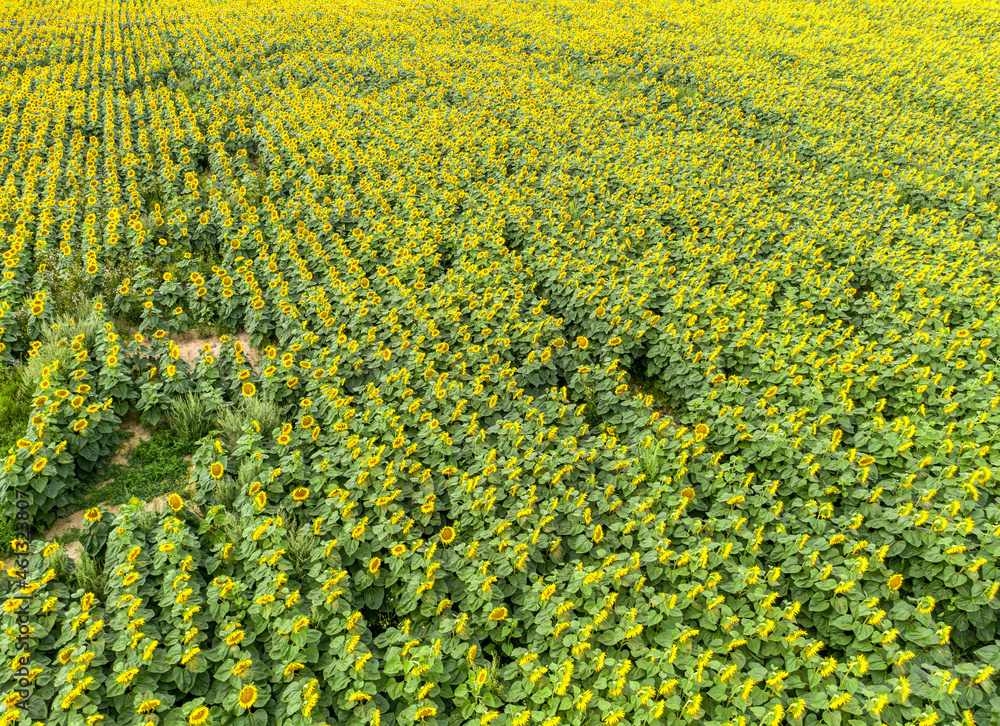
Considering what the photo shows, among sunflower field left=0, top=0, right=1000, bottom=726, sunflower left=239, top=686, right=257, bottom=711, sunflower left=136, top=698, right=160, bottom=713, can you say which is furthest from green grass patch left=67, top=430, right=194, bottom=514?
sunflower left=239, top=686, right=257, bottom=711

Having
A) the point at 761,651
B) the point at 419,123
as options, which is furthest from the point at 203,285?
the point at 761,651

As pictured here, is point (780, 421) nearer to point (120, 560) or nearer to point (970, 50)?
point (120, 560)

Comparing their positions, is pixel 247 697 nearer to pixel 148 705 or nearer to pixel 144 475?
pixel 148 705

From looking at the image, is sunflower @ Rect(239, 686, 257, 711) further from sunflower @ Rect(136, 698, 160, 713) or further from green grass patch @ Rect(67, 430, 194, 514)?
green grass patch @ Rect(67, 430, 194, 514)

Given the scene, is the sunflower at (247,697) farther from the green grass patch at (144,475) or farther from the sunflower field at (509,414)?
the green grass patch at (144,475)

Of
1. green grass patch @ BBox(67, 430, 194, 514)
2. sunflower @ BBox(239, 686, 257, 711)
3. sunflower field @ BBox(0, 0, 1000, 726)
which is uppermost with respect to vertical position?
sunflower field @ BBox(0, 0, 1000, 726)

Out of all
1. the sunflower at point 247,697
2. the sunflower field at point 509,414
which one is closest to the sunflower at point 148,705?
the sunflower field at point 509,414

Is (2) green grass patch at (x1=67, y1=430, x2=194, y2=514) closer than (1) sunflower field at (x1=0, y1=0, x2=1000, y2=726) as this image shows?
No
